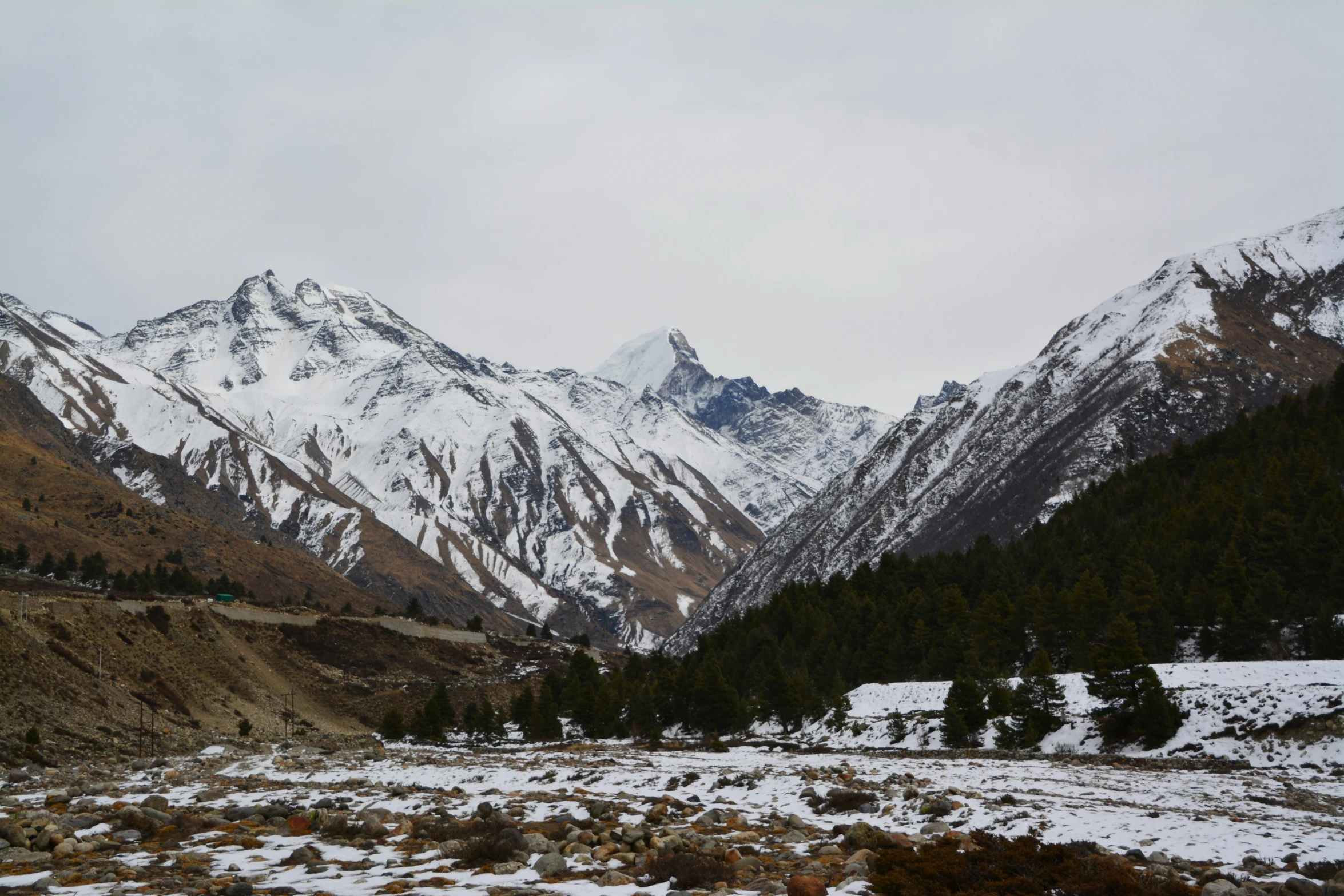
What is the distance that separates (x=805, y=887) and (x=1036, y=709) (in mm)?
46061

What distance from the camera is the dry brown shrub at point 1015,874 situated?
14.0m

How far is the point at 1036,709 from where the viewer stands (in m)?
55.5

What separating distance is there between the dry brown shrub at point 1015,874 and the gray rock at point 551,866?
5.60 meters

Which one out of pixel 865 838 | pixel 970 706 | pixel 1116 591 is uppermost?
pixel 1116 591

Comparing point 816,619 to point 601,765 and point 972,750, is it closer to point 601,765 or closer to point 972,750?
point 972,750

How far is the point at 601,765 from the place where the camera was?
44.5 m

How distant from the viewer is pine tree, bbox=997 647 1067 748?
54.6 m

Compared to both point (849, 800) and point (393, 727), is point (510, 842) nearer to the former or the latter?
point (849, 800)

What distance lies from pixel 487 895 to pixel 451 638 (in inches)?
5849

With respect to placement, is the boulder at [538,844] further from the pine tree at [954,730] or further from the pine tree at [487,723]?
the pine tree at [487,723]

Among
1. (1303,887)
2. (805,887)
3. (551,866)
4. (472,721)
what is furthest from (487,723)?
(1303,887)

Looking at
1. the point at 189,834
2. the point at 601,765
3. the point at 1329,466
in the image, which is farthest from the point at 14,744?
the point at 1329,466

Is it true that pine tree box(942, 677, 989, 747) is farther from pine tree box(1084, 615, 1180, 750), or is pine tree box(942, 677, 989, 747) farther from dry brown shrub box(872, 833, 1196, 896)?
dry brown shrub box(872, 833, 1196, 896)

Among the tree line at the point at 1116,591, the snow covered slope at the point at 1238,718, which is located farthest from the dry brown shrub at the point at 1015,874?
the tree line at the point at 1116,591
